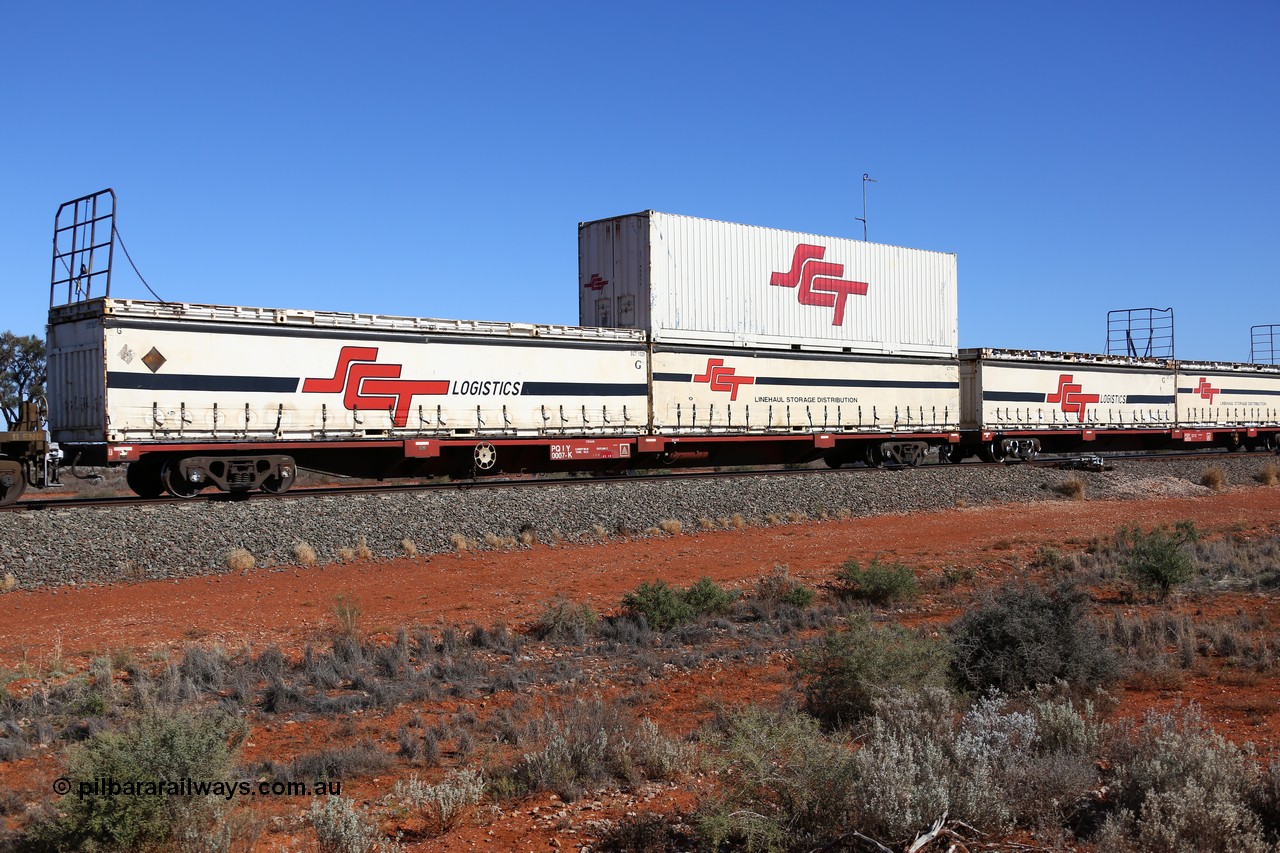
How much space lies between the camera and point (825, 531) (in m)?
20.3

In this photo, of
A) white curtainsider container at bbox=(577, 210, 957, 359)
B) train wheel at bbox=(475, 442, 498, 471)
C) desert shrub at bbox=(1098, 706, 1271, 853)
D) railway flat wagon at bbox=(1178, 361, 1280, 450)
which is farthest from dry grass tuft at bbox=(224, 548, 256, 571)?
railway flat wagon at bbox=(1178, 361, 1280, 450)

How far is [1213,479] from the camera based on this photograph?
30000mm

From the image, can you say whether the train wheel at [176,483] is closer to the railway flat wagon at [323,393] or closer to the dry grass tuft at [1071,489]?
the railway flat wagon at [323,393]

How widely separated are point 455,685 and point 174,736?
371 centimetres

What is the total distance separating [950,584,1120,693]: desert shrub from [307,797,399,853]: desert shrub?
16.7 ft

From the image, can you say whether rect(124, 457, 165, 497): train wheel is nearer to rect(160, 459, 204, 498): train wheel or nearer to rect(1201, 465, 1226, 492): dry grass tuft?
rect(160, 459, 204, 498): train wheel

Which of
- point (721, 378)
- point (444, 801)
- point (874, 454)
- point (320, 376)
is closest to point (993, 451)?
point (874, 454)

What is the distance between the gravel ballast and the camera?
14565 millimetres

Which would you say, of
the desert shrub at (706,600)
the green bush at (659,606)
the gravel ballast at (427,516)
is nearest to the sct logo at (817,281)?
the gravel ballast at (427,516)

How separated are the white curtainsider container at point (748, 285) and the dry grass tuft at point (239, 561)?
36.9 feet

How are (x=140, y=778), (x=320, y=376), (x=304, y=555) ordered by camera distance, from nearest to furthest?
(x=140, y=778) → (x=304, y=555) → (x=320, y=376)

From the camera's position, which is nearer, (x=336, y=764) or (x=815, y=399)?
(x=336, y=764)

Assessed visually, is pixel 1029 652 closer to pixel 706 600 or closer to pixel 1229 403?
pixel 706 600

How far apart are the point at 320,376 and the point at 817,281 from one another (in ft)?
45.5
